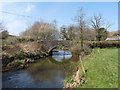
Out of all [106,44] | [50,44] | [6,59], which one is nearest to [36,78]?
[6,59]

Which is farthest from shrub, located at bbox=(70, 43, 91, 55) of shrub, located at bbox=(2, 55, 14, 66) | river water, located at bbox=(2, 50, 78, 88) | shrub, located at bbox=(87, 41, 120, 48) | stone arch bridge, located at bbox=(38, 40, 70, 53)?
shrub, located at bbox=(2, 55, 14, 66)

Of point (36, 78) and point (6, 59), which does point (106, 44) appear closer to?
point (36, 78)

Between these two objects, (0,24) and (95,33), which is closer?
(0,24)

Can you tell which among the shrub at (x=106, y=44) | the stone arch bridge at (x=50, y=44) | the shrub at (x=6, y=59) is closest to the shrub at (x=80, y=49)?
the stone arch bridge at (x=50, y=44)

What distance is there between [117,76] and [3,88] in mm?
7752

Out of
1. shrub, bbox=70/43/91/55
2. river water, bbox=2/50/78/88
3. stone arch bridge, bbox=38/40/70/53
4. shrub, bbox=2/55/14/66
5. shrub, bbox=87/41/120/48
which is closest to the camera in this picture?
river water, bbox=2/50/78/88

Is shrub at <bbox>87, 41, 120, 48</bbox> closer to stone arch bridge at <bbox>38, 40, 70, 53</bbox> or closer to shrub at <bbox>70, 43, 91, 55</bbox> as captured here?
shrub at <bbox>70, 43, 91, 55</bbox>

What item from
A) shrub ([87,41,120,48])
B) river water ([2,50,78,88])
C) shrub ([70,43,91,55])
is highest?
shrub ([87,41,120,48])

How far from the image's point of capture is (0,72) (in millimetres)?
11867

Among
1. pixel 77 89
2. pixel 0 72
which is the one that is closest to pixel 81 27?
pixel 0 72

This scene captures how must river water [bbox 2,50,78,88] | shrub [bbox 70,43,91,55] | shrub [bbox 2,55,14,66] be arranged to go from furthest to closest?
shrub [bbox 70,43,91,55] < shrub [bbox 2,55,14,66] < river water [bbox 2,50,78,88]

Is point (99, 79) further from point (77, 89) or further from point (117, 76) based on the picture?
point (77, 89)

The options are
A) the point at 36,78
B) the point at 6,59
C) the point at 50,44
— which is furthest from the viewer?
the point at 50,44

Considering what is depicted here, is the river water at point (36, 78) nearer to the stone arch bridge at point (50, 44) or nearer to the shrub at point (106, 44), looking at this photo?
the stone arch bridge at point (50, 44)
